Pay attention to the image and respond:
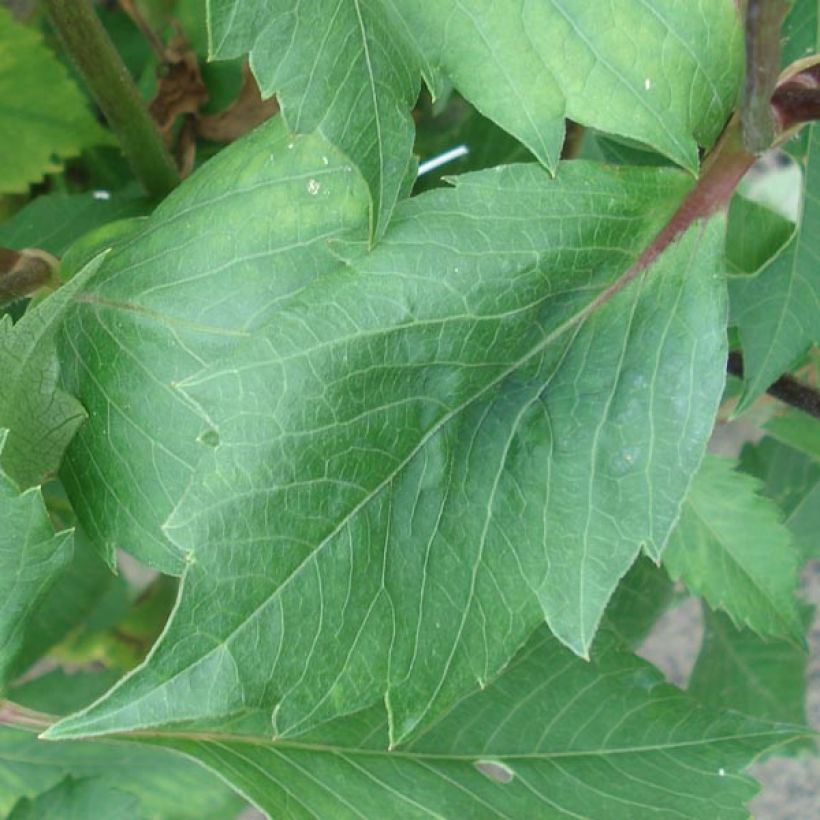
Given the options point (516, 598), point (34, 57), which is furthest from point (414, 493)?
point (34, 57)

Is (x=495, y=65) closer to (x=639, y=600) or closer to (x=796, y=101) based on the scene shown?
(x=796, y=101)

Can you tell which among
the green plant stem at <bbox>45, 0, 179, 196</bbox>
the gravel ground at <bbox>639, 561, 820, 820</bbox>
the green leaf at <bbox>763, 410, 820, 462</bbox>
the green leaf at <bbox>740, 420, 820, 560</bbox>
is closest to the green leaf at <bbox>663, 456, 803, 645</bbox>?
the green leaf at <bbox>763, 410, 820, 462</bbox>

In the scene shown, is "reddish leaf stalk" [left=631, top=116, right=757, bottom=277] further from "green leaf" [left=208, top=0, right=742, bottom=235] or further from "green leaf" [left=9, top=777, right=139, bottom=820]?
"green leaf" [left=9, top=777, right=139, bottom=820]

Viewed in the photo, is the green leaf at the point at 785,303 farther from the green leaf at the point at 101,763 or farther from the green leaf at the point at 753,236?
Answer: the green leaf at the point at 101,763

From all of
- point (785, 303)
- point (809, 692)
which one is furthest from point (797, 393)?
point (809, 692)

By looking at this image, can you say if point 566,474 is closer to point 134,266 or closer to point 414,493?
point 414,493

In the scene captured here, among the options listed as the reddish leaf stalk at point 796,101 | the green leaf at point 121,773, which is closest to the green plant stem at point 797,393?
the reddish leaf stalk at point 796,101

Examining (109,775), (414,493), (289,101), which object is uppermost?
(289,101)
